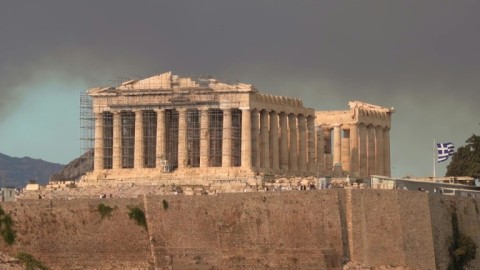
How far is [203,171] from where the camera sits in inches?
5217

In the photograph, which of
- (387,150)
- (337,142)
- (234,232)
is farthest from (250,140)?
(234,232)

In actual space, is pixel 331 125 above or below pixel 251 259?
above

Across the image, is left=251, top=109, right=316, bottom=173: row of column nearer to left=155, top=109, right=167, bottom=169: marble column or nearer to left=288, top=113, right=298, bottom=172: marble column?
left=288, top=113, right=298, bottom=172: marble column

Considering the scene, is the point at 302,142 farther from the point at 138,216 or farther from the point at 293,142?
the point at 138,216

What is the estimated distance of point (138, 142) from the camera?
447 ft

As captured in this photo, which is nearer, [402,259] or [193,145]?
[402,259]

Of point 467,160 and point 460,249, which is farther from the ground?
point 467,160

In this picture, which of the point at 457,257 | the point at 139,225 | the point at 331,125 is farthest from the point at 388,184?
the point at 331,125

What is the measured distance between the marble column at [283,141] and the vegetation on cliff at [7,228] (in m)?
31.4

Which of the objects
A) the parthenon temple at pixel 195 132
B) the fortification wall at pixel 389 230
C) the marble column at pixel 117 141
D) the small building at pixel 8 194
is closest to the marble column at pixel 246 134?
the parthenon temple at pixel 195 132

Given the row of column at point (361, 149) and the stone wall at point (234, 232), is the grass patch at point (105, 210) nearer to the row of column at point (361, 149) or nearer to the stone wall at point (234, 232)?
the stone wall at point (234, 232)

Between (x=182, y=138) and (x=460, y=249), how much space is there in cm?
2509

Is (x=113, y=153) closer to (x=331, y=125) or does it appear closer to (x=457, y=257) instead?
(x=331, y=125)

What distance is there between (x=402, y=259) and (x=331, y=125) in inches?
1616
